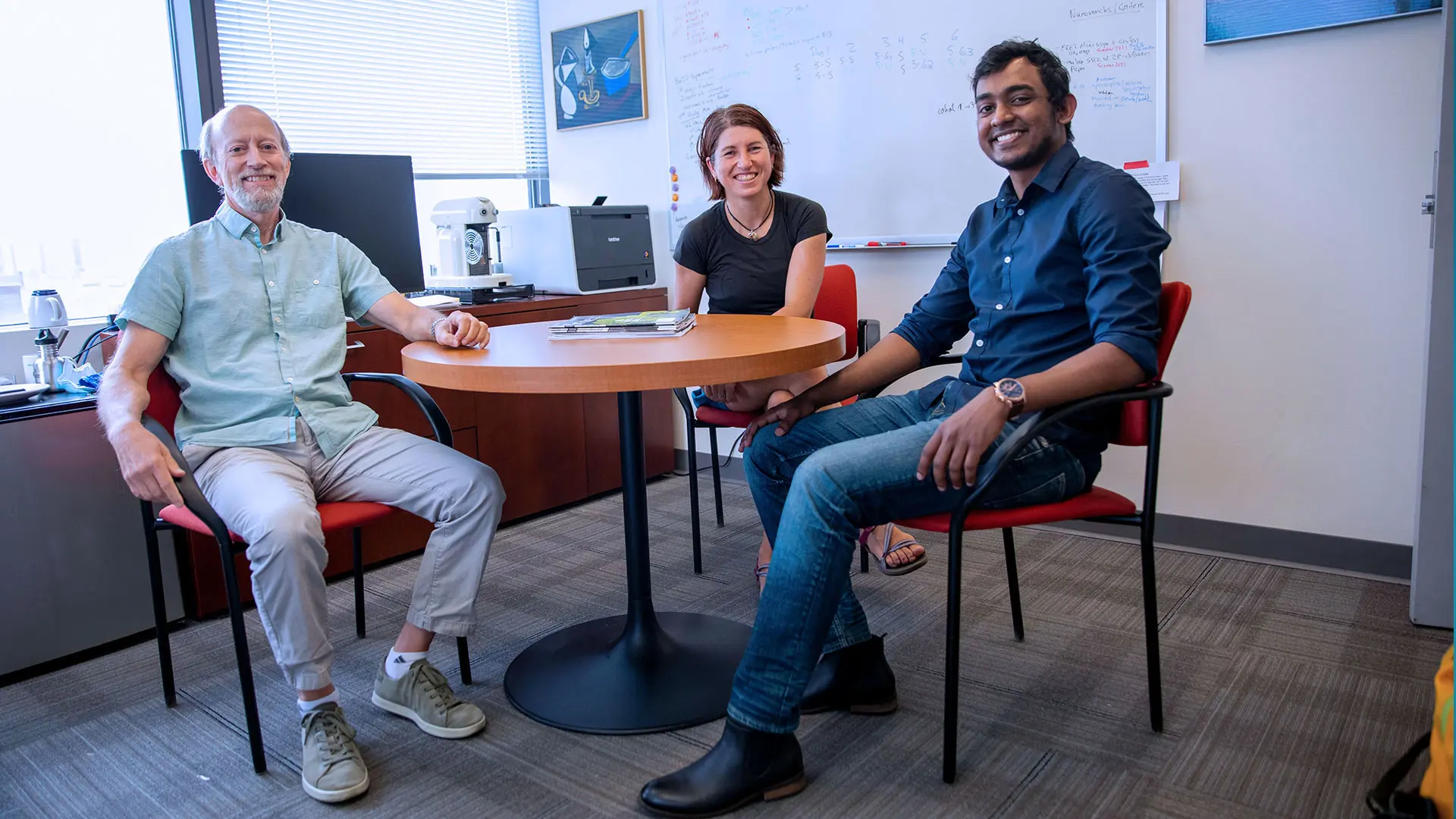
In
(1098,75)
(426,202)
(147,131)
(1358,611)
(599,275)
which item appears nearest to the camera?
(1358,611)

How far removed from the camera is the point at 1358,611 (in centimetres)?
230

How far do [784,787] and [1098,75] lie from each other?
209 centimetres

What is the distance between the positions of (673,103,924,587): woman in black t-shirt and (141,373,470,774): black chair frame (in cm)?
80

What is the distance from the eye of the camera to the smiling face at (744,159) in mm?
2635

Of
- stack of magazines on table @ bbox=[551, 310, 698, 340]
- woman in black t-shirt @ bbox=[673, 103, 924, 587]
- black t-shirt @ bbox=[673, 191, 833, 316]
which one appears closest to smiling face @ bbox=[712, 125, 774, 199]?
woman in black t-shirt @ bbox=[673, 103, 924, 587]


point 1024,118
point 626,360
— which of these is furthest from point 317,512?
point 1024,118

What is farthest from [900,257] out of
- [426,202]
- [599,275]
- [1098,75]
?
[426,202]

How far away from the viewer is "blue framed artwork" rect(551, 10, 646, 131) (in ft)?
12.4

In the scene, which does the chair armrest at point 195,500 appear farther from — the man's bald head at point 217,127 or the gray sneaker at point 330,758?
the man's bald head at point 217,127

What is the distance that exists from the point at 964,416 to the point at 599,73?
2863 millimetres

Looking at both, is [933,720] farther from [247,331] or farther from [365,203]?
[365,203]

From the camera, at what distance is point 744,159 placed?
8.62ft

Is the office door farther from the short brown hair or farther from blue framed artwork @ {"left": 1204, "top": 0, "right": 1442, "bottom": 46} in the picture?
the short brown hair

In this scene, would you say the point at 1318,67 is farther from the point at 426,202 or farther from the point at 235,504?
the point at 426,202
